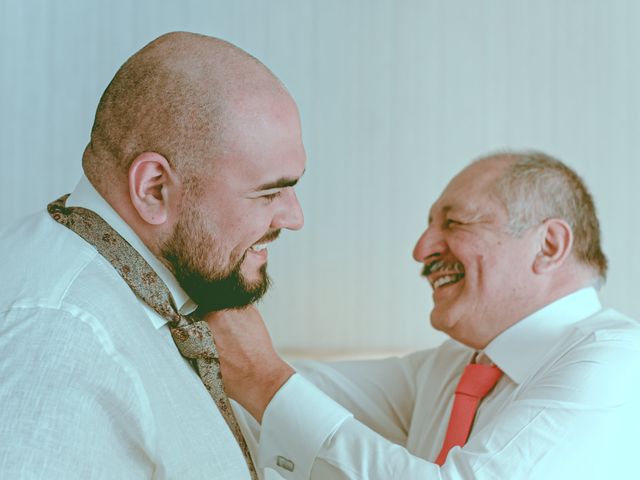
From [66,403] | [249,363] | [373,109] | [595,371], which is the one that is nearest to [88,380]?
[66,403]

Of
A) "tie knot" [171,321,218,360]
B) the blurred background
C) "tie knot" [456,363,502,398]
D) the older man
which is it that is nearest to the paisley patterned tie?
"tie knot" [171,321,218,360]

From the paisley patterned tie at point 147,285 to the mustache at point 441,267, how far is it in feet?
2.97

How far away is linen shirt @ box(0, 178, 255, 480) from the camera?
895 millimetres

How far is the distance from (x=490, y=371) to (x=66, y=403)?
3.92 ft

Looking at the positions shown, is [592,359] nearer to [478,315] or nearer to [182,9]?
[478,315]

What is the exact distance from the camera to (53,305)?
98 cm

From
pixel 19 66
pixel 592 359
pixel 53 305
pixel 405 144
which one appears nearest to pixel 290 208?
pixel 53 305

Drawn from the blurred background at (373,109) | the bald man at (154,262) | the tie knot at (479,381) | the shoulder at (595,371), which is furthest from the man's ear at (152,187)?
the blurred background at (373,109)

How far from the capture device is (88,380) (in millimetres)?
943

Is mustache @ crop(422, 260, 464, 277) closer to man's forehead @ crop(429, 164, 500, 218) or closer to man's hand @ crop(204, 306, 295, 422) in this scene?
man's forehead @ crop(429, 164, 500, 218)

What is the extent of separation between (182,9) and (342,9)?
59 centimetres

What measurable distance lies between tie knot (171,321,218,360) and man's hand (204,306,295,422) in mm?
296

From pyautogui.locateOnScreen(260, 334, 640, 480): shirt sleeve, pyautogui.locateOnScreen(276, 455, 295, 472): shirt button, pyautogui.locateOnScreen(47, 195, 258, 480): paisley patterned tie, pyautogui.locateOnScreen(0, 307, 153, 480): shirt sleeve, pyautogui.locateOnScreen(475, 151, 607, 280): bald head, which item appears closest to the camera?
pyautogui.locateOnScreen(0, 307, 153, 480): shirt sleeve

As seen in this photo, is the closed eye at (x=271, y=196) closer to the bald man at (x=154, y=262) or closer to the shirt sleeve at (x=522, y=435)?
the bald man at (x=154, y=262)
